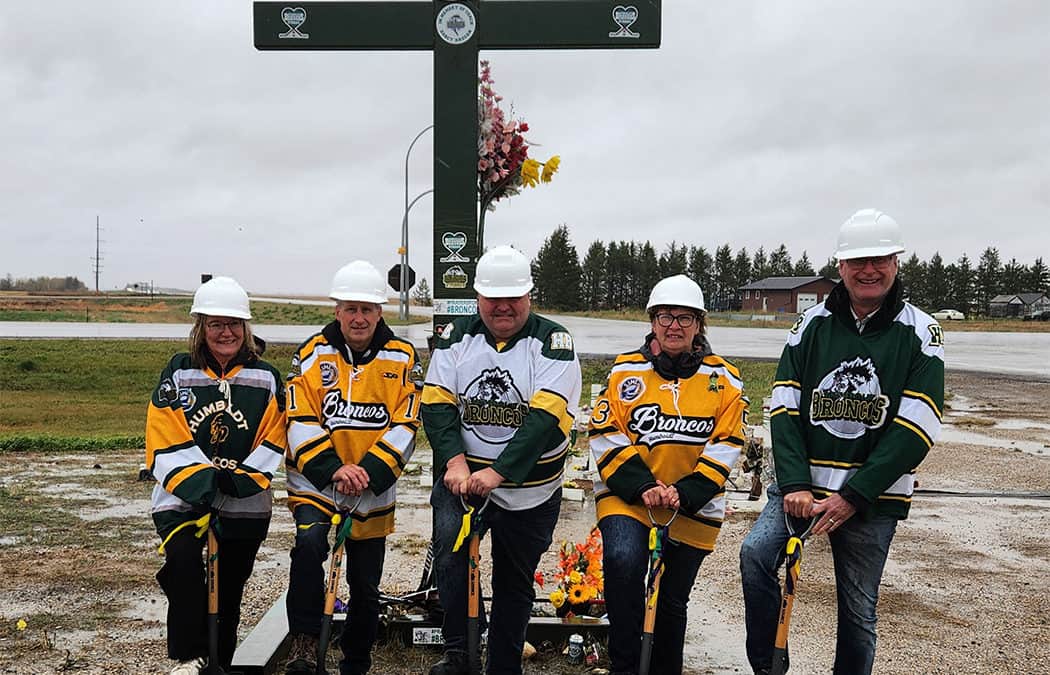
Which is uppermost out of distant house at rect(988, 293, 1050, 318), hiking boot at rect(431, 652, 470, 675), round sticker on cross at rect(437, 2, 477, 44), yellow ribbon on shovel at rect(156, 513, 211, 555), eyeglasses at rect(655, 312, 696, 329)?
round sticker on cross at rect(437, 2, 477, 44)

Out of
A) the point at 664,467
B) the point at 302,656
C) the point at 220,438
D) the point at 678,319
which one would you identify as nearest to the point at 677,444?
the point at 664,467

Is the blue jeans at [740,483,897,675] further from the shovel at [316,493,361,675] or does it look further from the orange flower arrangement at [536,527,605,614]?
the shovel at [316,493,361,675]

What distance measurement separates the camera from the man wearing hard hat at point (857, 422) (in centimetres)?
391

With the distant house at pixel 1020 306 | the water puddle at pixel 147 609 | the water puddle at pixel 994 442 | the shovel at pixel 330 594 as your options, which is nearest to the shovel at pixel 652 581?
the shovel at pixel 330 594

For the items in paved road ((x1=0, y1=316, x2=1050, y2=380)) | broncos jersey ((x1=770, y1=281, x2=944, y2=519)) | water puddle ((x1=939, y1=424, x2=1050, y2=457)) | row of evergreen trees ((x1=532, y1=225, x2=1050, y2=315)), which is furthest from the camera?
row of evergreen trees ((x1=532, y1=225, x2=1050, y2=315))

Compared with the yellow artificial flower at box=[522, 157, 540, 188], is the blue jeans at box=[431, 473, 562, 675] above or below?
below

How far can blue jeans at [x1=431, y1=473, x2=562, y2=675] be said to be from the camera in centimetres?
439

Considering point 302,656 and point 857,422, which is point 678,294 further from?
point 302,656

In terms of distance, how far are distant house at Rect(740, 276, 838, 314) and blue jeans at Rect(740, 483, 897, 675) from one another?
270ft

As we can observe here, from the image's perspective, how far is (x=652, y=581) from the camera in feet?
13.8

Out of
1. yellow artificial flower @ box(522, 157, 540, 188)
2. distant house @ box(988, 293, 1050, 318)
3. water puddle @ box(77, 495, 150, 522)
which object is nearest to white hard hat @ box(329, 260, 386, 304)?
yellow artificial flower @ box(522, 157, 540, 188)

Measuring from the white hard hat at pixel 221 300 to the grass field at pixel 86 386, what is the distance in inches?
341

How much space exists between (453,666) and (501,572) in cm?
48

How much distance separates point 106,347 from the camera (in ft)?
83.6
